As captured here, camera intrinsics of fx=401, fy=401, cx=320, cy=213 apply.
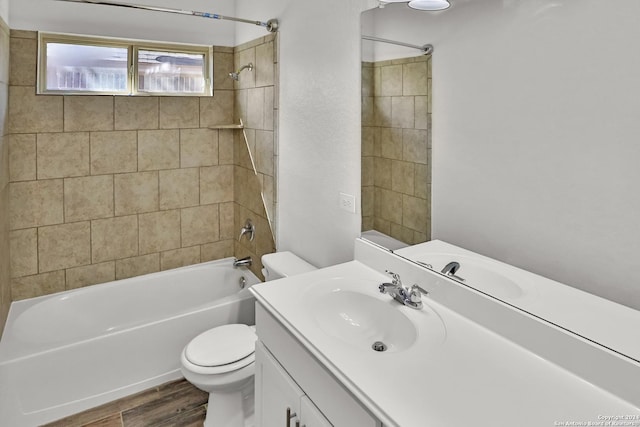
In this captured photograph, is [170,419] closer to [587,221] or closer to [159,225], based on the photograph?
[159,225]

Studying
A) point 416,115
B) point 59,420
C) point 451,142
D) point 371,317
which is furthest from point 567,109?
point 59,420

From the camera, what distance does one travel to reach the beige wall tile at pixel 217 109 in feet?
9.89

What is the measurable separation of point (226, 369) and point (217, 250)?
58.5 inches

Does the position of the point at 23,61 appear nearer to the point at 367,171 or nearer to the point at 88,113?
the point at 88,113

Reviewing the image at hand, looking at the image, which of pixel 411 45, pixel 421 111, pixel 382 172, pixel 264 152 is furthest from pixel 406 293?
pixel 264 152

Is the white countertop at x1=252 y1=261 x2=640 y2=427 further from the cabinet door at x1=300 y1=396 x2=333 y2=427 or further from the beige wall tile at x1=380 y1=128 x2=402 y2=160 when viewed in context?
the beige wall tile at x1=380 y1=128 x2=402 y2=160

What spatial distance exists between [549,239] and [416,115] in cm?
64

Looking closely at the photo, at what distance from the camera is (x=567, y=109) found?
100 centimetres

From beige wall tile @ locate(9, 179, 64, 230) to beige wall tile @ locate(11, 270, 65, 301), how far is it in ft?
1.11

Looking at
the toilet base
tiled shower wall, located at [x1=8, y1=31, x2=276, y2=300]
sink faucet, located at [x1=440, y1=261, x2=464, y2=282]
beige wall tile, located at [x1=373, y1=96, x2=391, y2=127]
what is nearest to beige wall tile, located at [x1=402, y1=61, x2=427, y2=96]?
beige wall tile, located at [x1=373, y1=96, x2=391, y2=127]

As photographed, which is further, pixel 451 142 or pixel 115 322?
pixel 115 322

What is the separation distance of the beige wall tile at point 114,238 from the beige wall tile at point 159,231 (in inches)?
2.1

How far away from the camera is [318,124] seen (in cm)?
204

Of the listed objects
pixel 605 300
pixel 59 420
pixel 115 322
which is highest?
pixel 605 300
